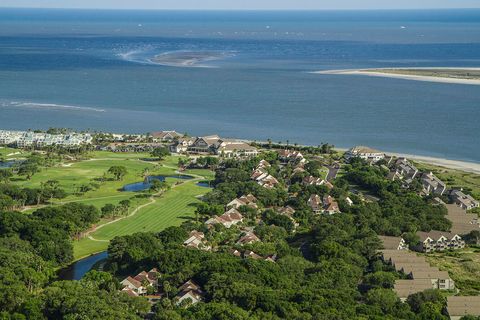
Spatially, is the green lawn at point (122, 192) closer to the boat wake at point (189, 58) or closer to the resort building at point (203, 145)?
the resort building at point (203, 145)

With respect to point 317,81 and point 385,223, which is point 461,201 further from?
point 317,81

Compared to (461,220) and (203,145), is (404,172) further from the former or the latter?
(203,145)

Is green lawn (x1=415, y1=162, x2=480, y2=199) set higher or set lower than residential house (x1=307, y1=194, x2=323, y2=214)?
lower

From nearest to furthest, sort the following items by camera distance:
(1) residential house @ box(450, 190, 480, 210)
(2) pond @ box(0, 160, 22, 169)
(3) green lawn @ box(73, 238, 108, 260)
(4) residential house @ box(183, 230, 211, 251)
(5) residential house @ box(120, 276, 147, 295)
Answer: (5) residential house @ box(120, 276, 147, 295) → (4) residential house @ box(183, 230, 211, 251) → (3) green lawn @ box(73, 238, 108, 260) → (1) residential house @ box(450, 190, 480, 210) → (2) pond @ box(0, 160, 22, 169)

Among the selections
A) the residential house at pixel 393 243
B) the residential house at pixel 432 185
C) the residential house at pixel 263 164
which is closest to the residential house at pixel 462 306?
the residential house at pixel 393 243

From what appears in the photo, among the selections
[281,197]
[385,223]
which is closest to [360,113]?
[281,197]

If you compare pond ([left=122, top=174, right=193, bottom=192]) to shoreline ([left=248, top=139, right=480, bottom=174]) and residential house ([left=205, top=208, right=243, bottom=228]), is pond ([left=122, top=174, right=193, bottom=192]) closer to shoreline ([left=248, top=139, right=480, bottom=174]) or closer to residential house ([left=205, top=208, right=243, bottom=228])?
residential house ([left=205, top=208, right=243, bottom=228])

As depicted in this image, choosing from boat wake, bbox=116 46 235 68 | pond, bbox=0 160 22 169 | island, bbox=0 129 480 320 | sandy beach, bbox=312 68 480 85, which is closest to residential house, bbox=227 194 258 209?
island, bbox=0 129 480 320
